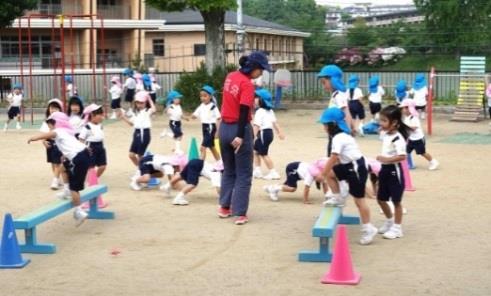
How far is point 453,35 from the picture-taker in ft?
194

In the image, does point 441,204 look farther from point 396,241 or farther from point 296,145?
point 296,145

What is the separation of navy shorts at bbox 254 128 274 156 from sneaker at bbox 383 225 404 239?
15.5 feet

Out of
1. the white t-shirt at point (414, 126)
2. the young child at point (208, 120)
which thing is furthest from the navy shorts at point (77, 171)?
the white t-shirt at point (414, 126)

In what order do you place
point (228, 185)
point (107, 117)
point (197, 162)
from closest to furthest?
point (228, 185), point (197, 162), point (107, 117)

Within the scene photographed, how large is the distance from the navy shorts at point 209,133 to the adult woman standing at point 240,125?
4.73m

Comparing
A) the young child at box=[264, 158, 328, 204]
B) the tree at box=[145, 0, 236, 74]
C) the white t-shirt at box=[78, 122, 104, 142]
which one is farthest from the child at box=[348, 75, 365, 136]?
the white t-shirt at box=[78, 122, 104, 142]

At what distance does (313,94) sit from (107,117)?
28.3ft

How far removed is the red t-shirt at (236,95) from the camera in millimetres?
9258

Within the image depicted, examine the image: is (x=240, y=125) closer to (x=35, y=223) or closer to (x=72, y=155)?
(x=72, y=155)

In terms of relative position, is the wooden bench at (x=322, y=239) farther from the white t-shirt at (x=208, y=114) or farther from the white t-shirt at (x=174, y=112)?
the white t-shirt at (x=174, y=112)

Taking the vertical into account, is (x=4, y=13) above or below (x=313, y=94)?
above

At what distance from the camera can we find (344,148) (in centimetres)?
839

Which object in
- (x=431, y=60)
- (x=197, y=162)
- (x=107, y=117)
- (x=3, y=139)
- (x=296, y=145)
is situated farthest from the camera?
(x=431, y=60)

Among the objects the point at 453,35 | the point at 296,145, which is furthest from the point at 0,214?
the point at 453,35
